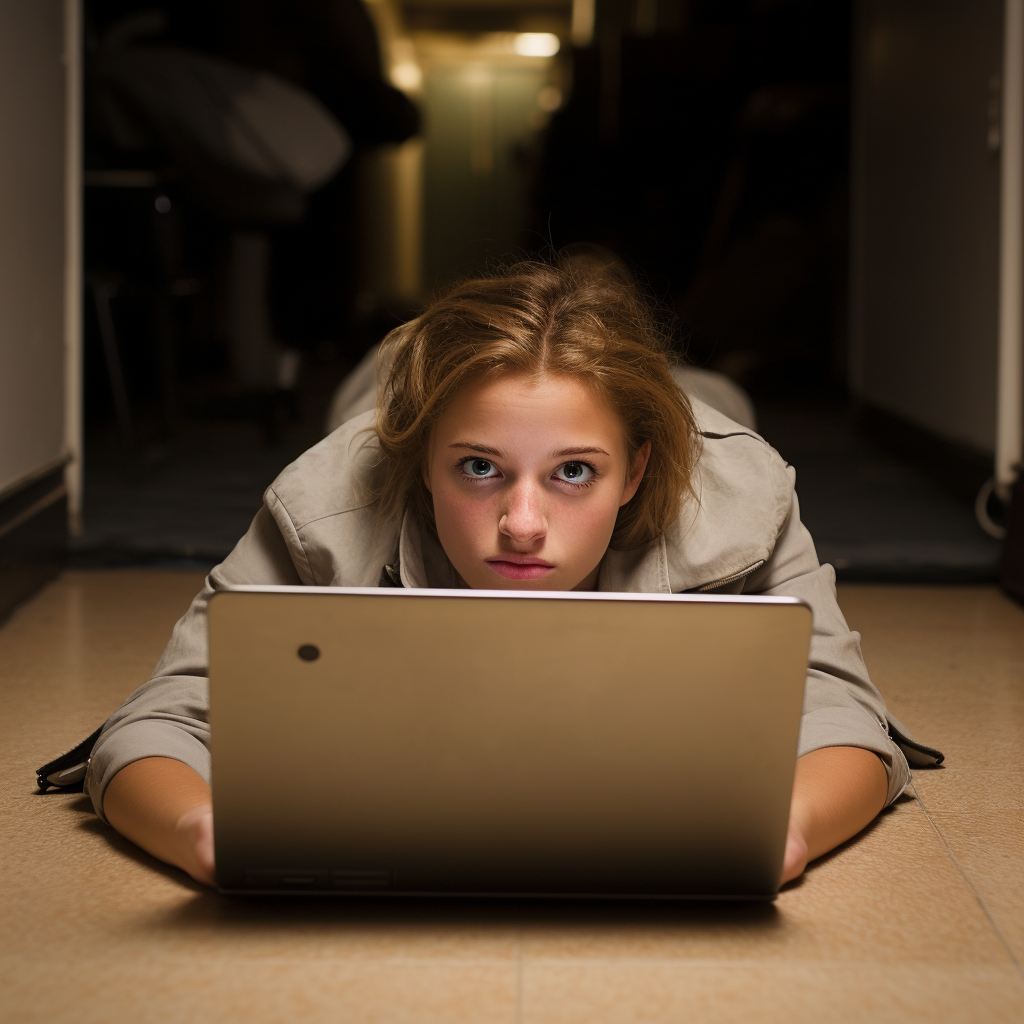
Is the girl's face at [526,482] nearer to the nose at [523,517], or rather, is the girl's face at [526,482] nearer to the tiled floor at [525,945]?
the nose at [523,517]

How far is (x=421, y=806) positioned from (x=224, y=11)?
441 cm

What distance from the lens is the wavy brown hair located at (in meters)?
0.95

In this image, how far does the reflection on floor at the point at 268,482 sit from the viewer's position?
2.08 m

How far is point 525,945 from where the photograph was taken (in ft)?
2.45

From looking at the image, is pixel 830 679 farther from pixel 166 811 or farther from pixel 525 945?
pixel 166 811

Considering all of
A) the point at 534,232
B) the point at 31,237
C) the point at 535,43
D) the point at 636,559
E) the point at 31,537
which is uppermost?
the point at 535,43

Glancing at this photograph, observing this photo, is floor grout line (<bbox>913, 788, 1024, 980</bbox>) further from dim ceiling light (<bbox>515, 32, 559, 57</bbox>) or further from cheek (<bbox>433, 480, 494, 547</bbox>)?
dim ceiling light (<bbox>515, 32, 559, 57</bbox>)

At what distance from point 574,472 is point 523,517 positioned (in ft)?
0.24

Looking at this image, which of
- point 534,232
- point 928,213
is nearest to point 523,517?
point 534,232

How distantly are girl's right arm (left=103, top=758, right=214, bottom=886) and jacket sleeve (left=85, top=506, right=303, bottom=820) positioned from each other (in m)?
0.01

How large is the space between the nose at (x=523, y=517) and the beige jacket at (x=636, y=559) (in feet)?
0.57

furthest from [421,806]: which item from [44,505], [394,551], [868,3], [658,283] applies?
[658,283]

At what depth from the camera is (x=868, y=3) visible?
4141 millimetres

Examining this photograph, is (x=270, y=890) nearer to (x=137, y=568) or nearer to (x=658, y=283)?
(x=137, y=568)
